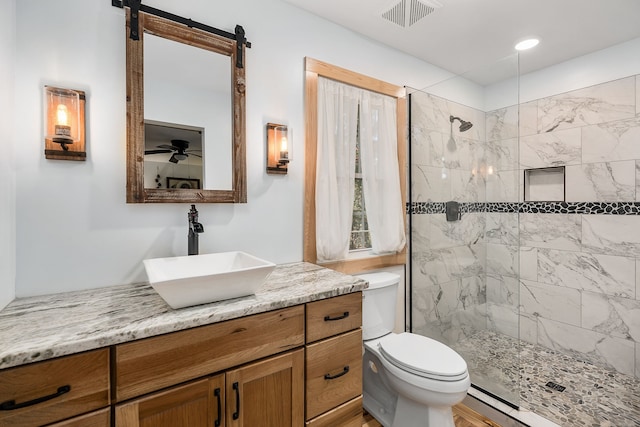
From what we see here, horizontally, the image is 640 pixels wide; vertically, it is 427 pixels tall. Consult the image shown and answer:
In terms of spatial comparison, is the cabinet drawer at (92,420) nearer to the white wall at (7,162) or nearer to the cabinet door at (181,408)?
the cabinet door at (181,408)

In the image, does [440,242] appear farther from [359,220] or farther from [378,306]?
[378,306]

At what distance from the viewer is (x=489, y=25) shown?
209 cm

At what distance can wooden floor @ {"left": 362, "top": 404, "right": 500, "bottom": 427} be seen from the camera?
183 centimetres

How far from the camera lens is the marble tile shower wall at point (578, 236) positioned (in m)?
2.23

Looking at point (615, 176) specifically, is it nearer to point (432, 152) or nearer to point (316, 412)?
point (432, 152)

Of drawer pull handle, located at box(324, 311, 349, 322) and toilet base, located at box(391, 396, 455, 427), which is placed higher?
drawer pull handle, located at box(324, 311, 349, 322)

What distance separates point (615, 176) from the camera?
2.31 meters

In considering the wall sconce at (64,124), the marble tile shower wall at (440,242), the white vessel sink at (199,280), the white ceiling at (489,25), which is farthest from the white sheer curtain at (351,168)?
the wall sconce at (64,124)

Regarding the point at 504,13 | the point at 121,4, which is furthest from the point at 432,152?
the point at 121,4

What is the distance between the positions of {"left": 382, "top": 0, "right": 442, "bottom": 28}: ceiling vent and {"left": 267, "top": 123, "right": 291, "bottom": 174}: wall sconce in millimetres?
1023

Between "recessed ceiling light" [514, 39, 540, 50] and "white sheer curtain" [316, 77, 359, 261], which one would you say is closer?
"white sheer curtain" [316, 77, 359, 261]

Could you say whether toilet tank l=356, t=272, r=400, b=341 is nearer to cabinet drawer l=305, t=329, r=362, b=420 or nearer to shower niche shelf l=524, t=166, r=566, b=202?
cabinet drawer l=305, t=329, r=362, b=420

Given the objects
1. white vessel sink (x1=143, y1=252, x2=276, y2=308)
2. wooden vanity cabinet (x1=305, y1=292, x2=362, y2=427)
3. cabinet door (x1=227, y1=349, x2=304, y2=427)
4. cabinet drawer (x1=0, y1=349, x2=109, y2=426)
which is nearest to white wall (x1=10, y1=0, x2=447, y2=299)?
white vessel sink (x1=143, y1=252, x2=276, y2=308)

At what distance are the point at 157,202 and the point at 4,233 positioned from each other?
0.53 meters
